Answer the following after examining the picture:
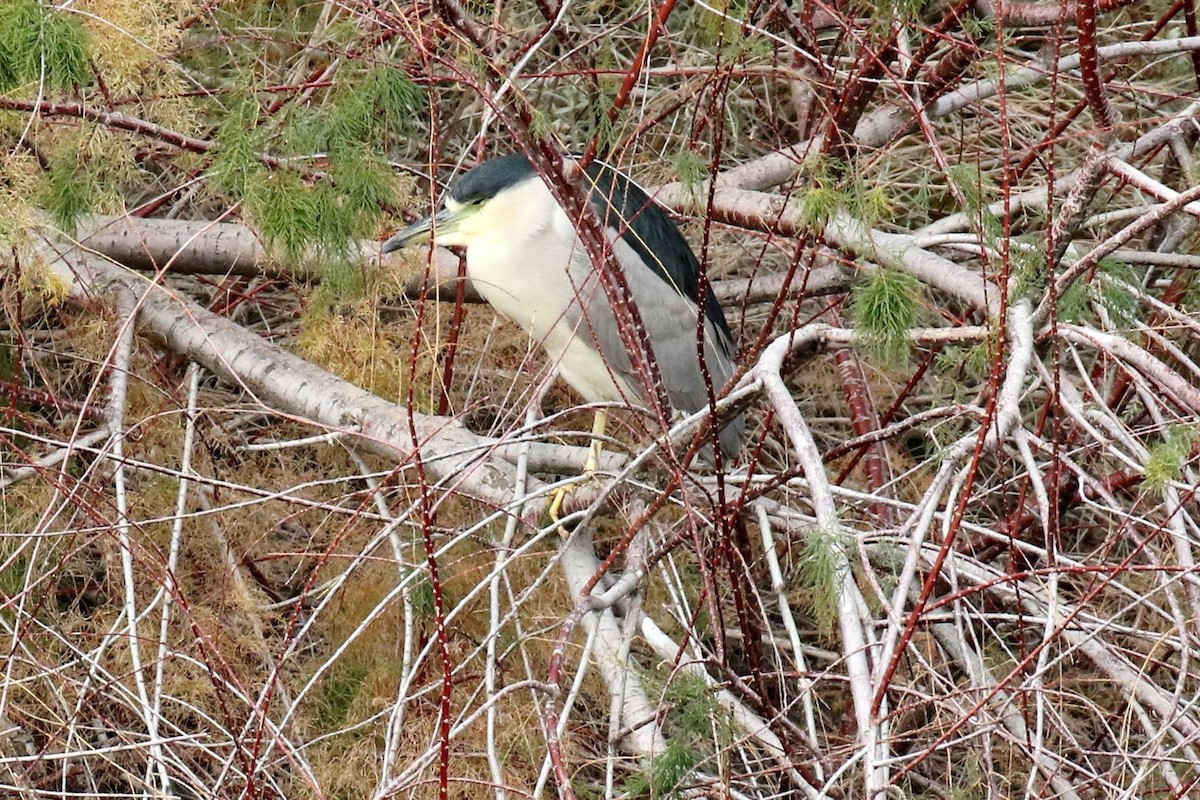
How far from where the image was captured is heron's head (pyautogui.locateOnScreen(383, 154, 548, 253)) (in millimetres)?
2996

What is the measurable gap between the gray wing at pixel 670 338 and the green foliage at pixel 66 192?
1143 millimetres

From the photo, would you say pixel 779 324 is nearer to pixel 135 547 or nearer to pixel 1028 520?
pixel 1028 520

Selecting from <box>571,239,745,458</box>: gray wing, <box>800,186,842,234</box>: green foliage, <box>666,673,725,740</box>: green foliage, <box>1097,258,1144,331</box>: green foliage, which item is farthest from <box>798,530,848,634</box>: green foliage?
<box>571,239,745,458</box>: gray wing

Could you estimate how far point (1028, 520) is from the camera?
3.05 metres

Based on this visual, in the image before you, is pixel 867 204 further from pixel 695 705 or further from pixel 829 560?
pixel 695 705

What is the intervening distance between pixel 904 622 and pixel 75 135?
191 centimetres

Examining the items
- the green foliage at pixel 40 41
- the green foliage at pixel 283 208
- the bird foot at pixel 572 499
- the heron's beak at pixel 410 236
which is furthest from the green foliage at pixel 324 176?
the bird foot at pixel 572 499

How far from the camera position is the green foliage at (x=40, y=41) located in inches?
85.4

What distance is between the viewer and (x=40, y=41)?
217cm

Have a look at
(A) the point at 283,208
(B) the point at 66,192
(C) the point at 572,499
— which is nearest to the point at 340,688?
(C) the point at 572,499

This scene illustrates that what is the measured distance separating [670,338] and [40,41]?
1.68m

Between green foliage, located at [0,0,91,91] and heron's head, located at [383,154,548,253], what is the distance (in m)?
0.88

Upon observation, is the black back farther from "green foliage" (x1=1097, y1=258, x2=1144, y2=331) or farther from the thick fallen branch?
"green foliage" (x1=1097, y1=258, x2=1144, y2=331)

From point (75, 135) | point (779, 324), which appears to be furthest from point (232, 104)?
point (779, 324)
